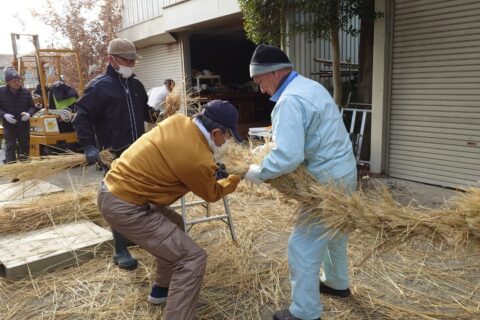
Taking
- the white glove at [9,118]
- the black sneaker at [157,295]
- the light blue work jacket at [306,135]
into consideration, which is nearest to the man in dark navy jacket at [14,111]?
the white glove at [9,118]

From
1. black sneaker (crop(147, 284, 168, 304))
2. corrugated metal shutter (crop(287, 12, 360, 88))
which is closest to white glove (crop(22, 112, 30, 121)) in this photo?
corrugated metal shutter (crop(287, 12, 360, 88))

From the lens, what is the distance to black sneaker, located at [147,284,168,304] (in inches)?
105

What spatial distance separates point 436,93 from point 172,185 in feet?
13.6

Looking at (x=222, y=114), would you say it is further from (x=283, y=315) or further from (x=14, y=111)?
(x=14, y=111)

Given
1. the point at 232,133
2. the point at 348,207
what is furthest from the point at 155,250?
the point at 348,207

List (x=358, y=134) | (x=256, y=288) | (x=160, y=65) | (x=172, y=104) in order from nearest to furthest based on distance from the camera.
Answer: (x=256, y=288) → (x=172, y=104) → (x=358, y=134) → (x=160, y=65)

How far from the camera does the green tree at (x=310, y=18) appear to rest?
5.31 m

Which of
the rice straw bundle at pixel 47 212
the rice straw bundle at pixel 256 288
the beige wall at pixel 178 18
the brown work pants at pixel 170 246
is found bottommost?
the rice straw bundle at pixel 256 288

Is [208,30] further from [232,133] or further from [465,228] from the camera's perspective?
[465,228]

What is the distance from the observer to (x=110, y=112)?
319cm

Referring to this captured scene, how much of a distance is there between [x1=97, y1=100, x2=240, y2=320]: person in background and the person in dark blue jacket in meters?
1.00

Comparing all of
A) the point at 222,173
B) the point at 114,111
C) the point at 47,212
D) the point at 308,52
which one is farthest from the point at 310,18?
the point at 47,212

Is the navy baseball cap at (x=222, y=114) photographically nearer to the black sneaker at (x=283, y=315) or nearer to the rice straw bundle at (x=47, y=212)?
the black sneaker at (x=283, y=315)

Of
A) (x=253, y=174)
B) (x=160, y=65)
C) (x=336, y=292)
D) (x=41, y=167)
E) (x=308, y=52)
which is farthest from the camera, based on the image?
(x=160, y=65)
